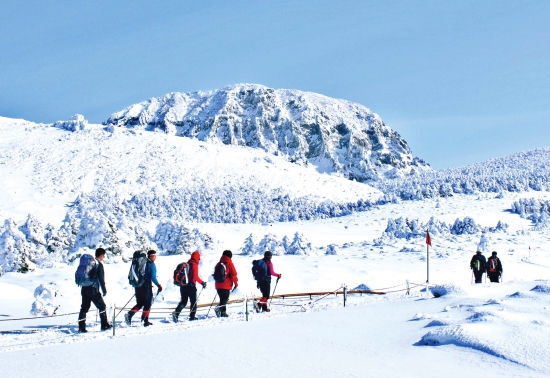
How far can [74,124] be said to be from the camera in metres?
139

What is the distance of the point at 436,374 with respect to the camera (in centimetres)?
527

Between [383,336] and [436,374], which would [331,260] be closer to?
[383,336]

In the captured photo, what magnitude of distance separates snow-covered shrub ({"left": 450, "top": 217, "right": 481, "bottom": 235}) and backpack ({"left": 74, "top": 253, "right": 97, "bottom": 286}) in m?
53.7

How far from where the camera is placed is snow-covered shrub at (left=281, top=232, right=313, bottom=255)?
39309mm

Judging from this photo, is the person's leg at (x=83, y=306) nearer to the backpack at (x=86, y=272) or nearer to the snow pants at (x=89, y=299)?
the snow pants at (x=89, y=299)

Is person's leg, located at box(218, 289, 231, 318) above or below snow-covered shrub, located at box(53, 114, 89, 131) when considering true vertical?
below

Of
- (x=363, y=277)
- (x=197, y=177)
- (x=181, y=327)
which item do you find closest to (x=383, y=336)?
(x=181, y=327)

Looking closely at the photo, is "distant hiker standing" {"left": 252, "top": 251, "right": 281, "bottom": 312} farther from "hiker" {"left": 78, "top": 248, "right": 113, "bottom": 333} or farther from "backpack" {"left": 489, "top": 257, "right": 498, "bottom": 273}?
"backpack" {"left": 489, "top": 257, "right": 498, "bottom": 273}

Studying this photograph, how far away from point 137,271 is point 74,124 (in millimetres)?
140411

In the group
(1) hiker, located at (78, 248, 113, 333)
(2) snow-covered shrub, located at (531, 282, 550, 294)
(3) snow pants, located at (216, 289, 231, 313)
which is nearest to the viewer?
(1) hiker, located at (78, 248, 113, 333)

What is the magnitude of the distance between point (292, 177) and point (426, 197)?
138 ft

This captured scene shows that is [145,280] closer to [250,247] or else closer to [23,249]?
[23,249]

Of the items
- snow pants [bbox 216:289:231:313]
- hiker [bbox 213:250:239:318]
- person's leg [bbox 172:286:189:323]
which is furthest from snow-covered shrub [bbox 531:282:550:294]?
person's leg [bbox 172:286:189:323]

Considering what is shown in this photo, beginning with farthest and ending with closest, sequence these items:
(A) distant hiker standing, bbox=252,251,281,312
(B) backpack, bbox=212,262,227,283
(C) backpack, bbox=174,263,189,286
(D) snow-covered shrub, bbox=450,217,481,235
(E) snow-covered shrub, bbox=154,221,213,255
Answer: (D) snow-covered shrub, bbox=450,217,481,235, (E) snow-covered shrub, bbox=154,221,213,255, (A) distant hiker standing, bbox=252,251,281,312, (B) backpack, bbox=212,262,227,283, (C) backpack, bbox=174,263,189,286
